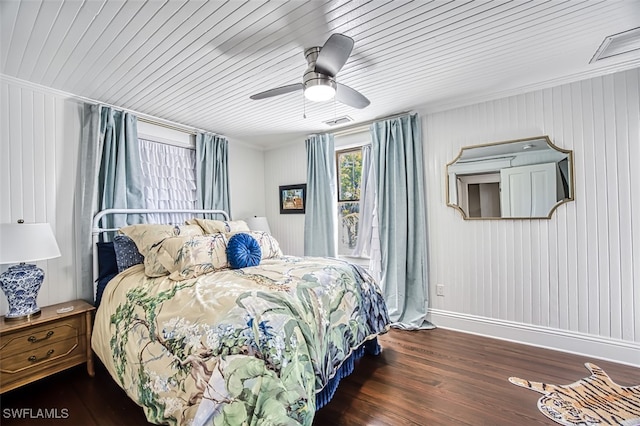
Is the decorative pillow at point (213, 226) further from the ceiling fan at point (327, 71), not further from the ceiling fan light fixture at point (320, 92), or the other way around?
the ceiling fan light fixture at point (320, 92)

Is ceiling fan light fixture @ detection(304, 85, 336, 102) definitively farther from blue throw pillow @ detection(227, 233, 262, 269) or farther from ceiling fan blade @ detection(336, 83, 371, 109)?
blue throw pillow @ detection(227, 233, 262, 269)

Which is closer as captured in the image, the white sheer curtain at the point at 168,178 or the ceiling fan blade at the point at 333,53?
the ceiling fan blade at the point at 333,53

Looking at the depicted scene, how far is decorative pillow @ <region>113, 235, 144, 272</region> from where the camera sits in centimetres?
237

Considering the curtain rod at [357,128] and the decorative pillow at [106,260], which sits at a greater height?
the curtain rod at [357,128]

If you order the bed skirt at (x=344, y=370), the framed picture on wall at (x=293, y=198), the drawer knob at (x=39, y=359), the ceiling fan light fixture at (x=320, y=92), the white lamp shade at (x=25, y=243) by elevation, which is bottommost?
the bed skirt at (x=344, y=370)

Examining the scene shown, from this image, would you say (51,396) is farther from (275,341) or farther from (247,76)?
(247,76)

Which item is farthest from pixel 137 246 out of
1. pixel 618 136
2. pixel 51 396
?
pixel 618 136

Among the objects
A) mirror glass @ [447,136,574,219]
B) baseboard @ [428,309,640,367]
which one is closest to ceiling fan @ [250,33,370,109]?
mirror glass @ [447,136,574,219]

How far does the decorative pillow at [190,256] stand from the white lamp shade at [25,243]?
0.76 m

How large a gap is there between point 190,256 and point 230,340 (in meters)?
1.01

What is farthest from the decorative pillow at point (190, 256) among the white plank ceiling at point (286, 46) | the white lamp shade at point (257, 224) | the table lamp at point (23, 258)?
the white lamp shade at point (257, 224)

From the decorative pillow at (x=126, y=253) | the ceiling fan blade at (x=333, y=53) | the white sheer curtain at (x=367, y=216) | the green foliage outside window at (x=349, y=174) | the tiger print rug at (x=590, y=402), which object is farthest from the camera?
the green foliage outside window at (x=349, y=174)

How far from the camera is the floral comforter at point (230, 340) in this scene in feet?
3.99

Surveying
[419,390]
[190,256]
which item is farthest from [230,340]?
[419,390]
